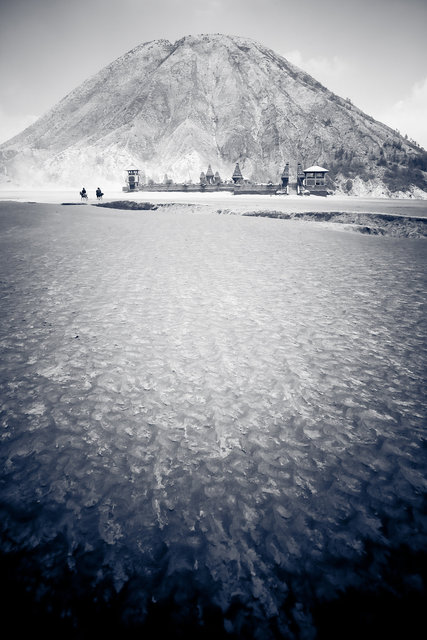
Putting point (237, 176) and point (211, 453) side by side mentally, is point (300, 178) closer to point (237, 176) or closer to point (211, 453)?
point (237, 176)

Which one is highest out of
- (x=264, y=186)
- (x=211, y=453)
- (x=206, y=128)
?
(x=206, y=128)

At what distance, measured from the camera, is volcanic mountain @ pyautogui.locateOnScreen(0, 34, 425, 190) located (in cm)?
9351

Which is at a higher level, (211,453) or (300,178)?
(300,178)

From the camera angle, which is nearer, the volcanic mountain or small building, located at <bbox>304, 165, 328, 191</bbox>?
small building, located at <bbox>304, 165, 328, 191</bbox>

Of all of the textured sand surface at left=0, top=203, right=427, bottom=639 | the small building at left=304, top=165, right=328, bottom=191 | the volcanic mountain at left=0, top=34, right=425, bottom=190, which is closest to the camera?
the textured sand surface at left=0, top=203, right=427, bottom=639

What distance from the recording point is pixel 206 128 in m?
107

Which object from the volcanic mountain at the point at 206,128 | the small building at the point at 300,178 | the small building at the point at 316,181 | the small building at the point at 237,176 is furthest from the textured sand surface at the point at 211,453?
the volcanic mountain at the point at 206,128

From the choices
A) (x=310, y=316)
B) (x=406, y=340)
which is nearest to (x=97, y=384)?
(x=310, y=316)

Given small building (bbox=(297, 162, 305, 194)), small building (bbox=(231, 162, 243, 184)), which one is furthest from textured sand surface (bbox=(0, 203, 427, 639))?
small building (bbox=(231, 162, 243, 184))

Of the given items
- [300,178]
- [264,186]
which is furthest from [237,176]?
[300,178]

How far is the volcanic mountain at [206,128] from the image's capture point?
3682 inches

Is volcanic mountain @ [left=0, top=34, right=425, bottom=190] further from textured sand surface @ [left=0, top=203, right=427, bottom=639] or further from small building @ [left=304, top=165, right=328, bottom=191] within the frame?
textured sand surface @ [left=0, top=203, right=427, bottom=639]

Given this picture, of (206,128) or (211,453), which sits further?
(206,128)

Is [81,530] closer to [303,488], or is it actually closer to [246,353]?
[303,488]
